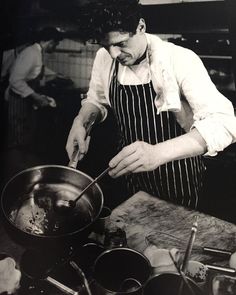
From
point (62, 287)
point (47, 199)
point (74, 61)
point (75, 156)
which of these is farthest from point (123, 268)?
point (74, 61)

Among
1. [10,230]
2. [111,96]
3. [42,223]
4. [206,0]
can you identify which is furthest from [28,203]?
[206,0]

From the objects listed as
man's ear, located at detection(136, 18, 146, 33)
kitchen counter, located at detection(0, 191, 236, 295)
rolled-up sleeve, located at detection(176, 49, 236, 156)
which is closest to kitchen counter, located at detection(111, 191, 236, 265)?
kitchen counter, located at detection(0, 191, 236, 295)

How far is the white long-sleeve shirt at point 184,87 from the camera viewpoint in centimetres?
104

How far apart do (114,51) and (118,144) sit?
30 cm

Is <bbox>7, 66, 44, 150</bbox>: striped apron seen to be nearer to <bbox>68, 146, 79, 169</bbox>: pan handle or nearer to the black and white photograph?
the black and white photograph

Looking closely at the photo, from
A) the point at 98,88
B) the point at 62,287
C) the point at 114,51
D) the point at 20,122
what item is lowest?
the point at 62,287

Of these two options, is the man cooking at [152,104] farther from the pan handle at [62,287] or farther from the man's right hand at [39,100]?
the pan handle at [62,287]

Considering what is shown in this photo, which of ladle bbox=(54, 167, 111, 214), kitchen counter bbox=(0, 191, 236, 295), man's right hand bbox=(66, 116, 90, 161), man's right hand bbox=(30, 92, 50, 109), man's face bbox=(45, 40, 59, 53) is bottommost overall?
kitchen counter bbox=(0, 191, 236, 295)

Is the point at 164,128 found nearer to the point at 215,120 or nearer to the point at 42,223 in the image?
the point at 215,120

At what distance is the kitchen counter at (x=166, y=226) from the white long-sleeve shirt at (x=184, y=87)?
228 millimetres

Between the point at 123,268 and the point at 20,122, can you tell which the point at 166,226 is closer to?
the point at 123,268

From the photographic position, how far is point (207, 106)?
1.05m

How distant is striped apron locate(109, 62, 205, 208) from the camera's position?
113 cm

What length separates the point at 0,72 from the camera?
50.4 inches
